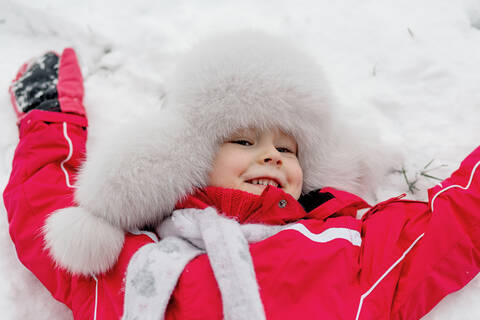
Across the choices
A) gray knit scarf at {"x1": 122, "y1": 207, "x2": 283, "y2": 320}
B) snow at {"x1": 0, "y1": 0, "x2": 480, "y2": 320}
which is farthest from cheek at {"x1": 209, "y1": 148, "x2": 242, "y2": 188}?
snow at {"x1": 0, "y1": 0, "x2": 480, "y2": 320}

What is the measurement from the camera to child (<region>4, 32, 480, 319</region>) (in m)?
1.11

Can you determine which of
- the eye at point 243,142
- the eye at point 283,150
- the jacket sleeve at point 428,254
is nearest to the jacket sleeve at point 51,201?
the eye at point 243,142

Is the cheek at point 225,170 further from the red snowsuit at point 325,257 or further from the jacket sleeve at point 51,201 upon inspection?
the jacket sleeve at point 51,201

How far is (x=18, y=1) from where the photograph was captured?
2.19m

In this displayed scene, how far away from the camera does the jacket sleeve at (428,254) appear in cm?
114

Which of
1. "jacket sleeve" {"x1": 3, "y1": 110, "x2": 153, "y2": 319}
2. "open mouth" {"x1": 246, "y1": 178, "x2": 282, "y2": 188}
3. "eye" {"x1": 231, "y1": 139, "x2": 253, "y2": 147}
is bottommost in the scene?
Answer: "jacket sleeve" {"x1": 3, "y1": 110, "x2": 153, "y2": 319}

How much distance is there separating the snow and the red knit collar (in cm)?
57

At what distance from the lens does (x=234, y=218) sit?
1.27 m

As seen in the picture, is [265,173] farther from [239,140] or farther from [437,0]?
[437,0]

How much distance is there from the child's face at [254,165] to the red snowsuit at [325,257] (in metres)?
0.06

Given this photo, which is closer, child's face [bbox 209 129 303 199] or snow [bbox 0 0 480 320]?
child's face [bbox 209 129 303 199]

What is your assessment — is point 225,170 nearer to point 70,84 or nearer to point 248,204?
point 248,204

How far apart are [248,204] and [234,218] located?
7cm

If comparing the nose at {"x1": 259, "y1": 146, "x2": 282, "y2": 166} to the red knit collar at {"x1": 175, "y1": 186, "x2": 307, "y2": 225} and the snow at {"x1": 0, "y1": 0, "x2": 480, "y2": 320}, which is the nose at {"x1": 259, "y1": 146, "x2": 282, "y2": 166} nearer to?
the red knit collar at {"x1": 175, "y1": 186, "x2": 307, "y2": 225}
